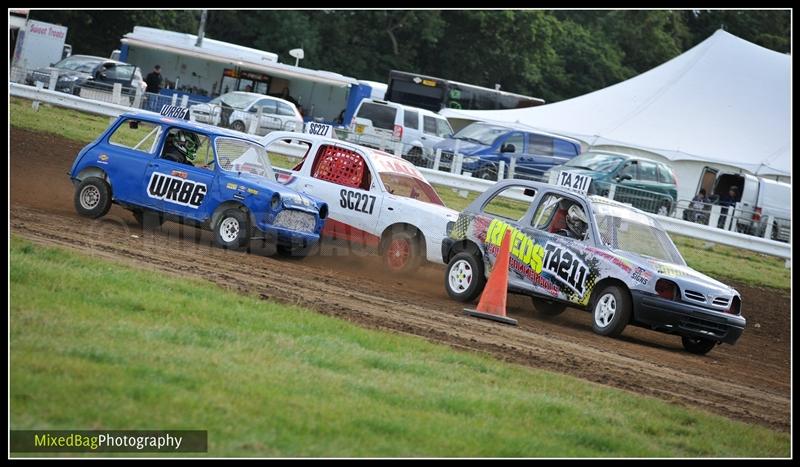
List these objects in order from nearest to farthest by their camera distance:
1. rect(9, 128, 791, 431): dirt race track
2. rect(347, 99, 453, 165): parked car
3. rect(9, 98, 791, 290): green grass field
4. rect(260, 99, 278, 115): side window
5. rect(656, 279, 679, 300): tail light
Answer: rect(9, 128, 791, 431): dirt race track
rect(656, 279, 679, 300): tail light
rect(9, 98, 791, 290): green grass field
rect(260, 99, 278, 115): side window
rect(347, 99, 453, 165): parked car

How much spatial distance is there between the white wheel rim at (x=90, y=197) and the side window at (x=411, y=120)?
20.3 metres

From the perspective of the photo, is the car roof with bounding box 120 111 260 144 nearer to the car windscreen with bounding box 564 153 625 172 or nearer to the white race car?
the white race car

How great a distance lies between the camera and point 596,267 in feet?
44.7

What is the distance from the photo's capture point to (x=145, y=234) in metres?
15.2

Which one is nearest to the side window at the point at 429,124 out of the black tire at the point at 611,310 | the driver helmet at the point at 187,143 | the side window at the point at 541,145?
the side window at the point at 541,145

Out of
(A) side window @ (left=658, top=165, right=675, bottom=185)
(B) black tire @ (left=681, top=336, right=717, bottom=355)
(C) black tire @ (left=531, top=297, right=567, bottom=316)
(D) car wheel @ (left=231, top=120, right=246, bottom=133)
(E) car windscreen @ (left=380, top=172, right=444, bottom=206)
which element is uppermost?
(D) car wheel @ (left=231, top=120, right=246, bottom=133)

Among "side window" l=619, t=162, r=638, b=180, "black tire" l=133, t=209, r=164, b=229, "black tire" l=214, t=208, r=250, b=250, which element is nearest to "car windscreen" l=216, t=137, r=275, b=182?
"black tire" l=214, t=208, r=250, b=250

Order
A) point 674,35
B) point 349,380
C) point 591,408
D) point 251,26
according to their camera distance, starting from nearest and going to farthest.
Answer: point 349,380, point 591,408, point 251,26, point 674,35

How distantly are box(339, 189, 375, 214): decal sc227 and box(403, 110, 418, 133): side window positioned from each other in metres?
19.3

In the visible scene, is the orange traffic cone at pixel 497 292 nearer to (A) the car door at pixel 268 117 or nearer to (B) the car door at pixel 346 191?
(B) the car door at pixel 346 191

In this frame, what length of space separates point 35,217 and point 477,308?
5357mm

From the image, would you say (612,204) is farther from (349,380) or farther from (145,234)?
(349,380)

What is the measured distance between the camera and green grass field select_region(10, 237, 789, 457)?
672cm

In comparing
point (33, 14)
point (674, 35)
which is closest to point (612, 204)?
point (33, 14)
